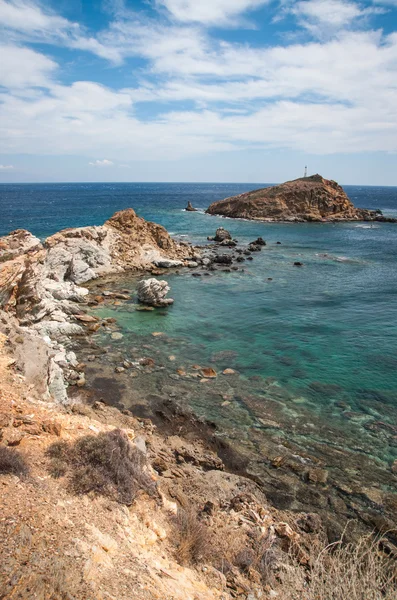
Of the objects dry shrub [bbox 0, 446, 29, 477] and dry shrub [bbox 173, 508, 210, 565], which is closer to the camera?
dry shrub [bbox 173, 508, 210, 565]

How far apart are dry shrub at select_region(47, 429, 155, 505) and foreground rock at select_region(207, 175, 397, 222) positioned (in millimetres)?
75685

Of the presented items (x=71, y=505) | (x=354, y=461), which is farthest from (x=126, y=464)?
(x=354, y=461)

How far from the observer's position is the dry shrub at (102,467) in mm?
7160

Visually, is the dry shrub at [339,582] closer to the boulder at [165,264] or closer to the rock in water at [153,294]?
the rock in water at [153,294]

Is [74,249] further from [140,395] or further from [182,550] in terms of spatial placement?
[182,550]

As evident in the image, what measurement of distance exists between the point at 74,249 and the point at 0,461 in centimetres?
2899

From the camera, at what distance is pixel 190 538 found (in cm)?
700

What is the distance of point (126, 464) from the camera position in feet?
25.8

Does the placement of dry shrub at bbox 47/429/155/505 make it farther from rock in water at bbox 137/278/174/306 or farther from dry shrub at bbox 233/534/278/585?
rock in water at bbox 137/278/174/306

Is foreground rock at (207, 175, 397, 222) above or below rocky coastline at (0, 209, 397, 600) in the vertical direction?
above

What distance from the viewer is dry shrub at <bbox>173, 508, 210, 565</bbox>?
6719 millimetres

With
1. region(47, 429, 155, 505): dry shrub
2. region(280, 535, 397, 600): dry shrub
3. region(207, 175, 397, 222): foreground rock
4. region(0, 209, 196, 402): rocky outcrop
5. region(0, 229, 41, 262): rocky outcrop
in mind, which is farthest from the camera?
region(207, 175, 397, 222): foreground rock

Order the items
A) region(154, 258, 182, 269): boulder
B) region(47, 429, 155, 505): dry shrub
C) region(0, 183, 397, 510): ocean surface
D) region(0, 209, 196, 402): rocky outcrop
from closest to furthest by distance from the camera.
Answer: region(47, 429, 155, 505): dry shrub < region(0, 183, 397, 510): ocean surface < region(0, 209, 196, 402): rocky outcrop < region(154, 258, 182, 269): boulder

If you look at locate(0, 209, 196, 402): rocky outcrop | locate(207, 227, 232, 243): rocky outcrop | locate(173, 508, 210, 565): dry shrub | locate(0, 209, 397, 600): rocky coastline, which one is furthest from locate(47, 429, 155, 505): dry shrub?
locate(207, 227, 232, 243): rocky outcrop
